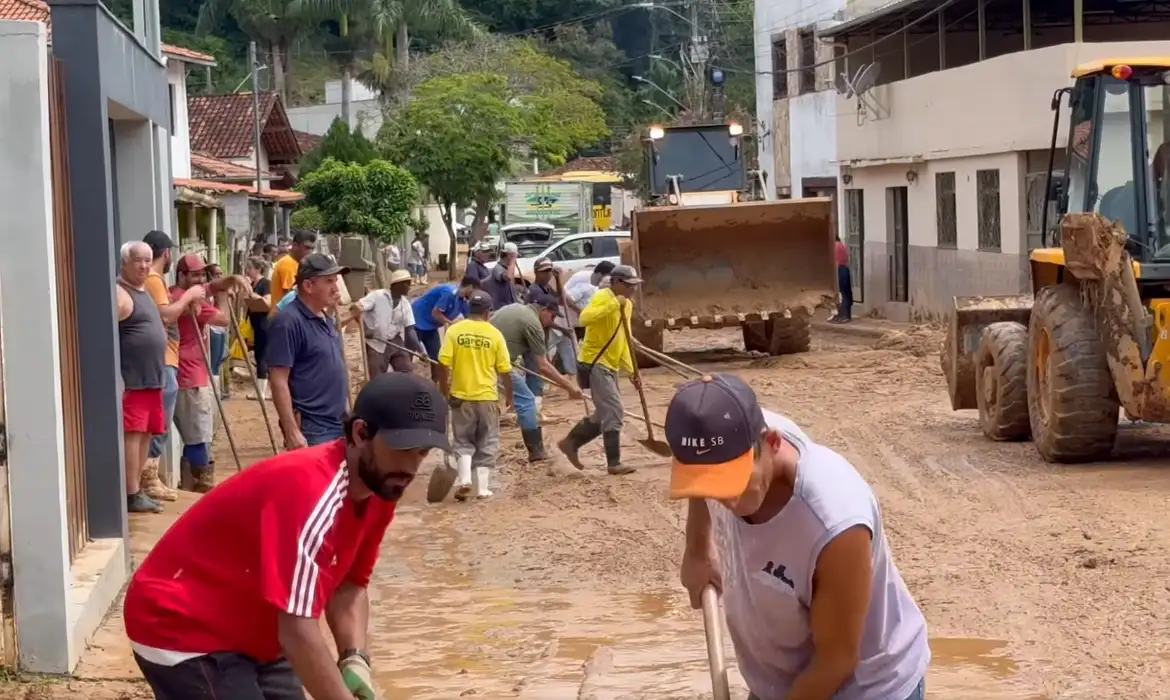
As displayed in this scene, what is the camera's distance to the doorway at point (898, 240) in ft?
89.7

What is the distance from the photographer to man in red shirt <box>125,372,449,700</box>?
357 cm

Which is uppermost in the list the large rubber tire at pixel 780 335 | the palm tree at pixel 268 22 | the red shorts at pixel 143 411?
the palm tree at pixel 268 22

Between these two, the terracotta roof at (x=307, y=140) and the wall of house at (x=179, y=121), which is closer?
the wall of house at (x=179, y=121)

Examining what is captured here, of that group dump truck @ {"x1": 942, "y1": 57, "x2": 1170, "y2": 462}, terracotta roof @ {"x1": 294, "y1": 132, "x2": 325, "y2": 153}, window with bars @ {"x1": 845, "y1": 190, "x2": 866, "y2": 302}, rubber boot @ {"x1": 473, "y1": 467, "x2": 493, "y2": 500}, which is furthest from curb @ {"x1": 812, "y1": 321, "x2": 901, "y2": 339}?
terracotta roof @ {"x1": 294, "y1": 132, "x2": 325, "y2": 153}

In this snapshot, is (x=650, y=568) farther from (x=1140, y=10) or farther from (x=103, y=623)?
(x=1140, y=10)

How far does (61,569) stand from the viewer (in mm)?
6539

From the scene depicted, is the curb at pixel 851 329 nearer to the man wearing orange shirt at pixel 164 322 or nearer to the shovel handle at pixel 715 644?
the man wearing orange shirt at pixel 164 322

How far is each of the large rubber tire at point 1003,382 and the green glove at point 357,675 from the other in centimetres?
899

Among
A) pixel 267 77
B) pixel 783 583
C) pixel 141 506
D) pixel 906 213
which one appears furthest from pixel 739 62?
Answer: pixel 783 583

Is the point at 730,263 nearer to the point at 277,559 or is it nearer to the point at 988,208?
the point at 988,208

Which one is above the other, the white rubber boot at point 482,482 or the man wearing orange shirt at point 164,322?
the man wearing orange shirt at point 164,322

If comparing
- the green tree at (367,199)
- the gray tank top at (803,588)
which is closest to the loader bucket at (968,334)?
the gray tank top at (803,588)

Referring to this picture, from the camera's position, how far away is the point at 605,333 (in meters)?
12.3

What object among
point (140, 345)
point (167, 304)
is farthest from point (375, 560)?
point (167, 304)
